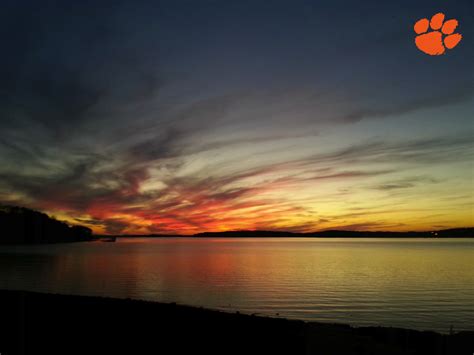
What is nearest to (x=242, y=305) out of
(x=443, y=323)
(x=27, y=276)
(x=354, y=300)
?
(x=354, y=300)

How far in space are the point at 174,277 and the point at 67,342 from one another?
5024 cm

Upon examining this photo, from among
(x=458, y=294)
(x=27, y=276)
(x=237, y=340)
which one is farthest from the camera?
(x=27, y=276)

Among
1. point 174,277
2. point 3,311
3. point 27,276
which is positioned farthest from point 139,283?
point 3,311

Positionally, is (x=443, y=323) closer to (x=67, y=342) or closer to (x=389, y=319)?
(x=389, y=319)

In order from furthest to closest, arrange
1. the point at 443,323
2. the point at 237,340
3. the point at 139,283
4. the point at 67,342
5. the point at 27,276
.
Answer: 1. the point at 27,276
2. the point at 139,283
3. the point at 443,323
4. the point at 237,340
5. the point at 67,342

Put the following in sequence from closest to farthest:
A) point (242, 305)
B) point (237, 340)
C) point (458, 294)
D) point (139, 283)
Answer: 1. point (237, 340)
2. point (242, 305)
3. point (458, 294)
4. point (139, 283)

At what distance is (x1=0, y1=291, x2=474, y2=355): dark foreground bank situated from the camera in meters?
15.6

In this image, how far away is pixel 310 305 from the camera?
4094 cm

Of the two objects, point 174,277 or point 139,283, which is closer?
point 139,283

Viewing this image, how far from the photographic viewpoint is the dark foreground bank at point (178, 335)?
51.2 ft

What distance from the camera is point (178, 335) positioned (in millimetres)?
17484

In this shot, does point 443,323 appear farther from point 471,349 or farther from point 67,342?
point 67,342

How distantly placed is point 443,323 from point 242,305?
1867 cm

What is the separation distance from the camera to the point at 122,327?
1875cm
